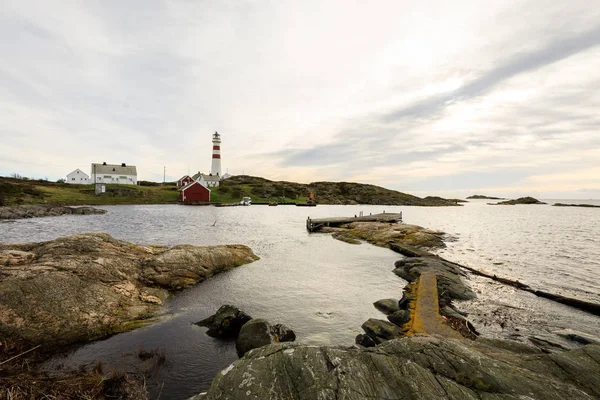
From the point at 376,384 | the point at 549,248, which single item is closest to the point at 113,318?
the point at 376,384

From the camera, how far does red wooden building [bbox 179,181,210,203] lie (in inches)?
3932

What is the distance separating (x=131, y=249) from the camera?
19.7 metres

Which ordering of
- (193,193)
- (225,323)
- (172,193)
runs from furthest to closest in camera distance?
(172,193) → (193,193) → (225,323)

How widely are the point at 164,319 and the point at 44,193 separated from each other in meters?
84.2

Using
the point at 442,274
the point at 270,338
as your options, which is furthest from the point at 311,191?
the point at 270,338

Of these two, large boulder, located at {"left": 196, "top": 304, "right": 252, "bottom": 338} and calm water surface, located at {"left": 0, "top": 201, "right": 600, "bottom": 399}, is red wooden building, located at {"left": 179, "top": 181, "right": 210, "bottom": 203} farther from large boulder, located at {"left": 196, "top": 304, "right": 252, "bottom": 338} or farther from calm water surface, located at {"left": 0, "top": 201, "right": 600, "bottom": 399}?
large boulder, located at {"left": 196, "top": 304, "right": 252, "bottom": 338}

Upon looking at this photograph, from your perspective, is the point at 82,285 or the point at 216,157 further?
the point at 216,157

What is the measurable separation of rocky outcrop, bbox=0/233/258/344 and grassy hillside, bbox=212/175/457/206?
326 ft

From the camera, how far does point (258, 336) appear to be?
1116 centimetres

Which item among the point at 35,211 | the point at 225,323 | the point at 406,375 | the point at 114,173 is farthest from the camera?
the point at 114,173

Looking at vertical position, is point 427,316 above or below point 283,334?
above

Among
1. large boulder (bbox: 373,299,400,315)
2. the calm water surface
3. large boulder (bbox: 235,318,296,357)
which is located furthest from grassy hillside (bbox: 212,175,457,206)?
large boulder (bbox: 235,318,296,357)

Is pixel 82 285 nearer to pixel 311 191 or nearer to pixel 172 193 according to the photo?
pixel 172 193

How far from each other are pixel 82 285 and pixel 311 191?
149m
